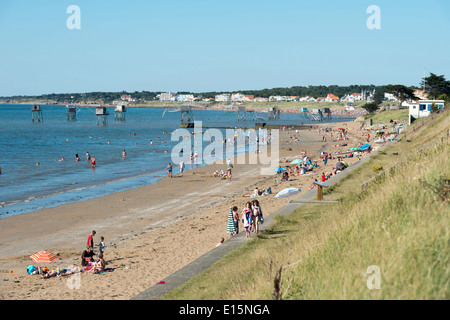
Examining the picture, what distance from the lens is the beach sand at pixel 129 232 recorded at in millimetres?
13055

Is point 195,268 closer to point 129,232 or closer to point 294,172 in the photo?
point 129,232

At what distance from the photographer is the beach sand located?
1305 centimetres

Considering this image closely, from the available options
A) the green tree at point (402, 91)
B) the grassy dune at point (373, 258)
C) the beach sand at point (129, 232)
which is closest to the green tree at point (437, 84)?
the green tree at point (402, 91)

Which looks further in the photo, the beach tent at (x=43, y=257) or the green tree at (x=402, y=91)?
the green tree at (x=402, y=91)

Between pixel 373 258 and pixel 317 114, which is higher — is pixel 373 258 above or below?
below

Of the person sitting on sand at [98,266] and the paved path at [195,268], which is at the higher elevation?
the paved path at [195,268]

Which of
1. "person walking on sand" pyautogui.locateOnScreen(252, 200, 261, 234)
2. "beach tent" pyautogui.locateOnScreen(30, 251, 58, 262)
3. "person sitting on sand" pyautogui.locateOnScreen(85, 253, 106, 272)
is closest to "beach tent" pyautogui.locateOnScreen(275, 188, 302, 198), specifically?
"person walking on sand" pyautogui.locateOnScreen(252, 200, 261, 234)

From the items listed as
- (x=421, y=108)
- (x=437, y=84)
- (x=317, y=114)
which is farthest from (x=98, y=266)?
(x=317, y=114)

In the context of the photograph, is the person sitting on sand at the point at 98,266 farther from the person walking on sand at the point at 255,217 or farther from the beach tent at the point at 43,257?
the person walking on sand at the point at 255,217

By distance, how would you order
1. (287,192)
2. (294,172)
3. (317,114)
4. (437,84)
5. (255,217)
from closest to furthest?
(255,217) → (287,192) → (294,172) → (437,84) → (317,114)

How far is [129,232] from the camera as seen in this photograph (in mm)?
19766

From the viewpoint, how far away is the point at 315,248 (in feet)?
26.0

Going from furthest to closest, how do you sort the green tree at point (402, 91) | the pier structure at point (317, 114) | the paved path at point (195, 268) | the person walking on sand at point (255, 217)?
the pier structure at point (317, 114) → the green tree at point (402, 91) → the person walking on sand at point (255, 217) → the paved path at point (195, 268)
